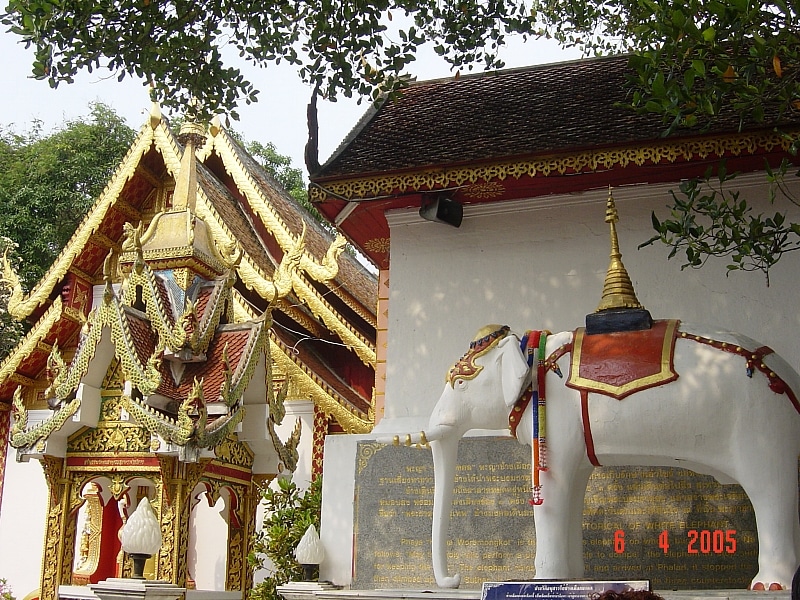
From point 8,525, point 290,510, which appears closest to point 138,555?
point 290,510

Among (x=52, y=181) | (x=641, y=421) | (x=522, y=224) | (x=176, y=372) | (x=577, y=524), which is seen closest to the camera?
(x=641, y=421)

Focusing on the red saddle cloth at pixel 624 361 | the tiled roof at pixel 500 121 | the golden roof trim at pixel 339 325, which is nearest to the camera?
the red saddle cloth at pixel 624 361

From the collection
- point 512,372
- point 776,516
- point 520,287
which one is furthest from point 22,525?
point 776,516

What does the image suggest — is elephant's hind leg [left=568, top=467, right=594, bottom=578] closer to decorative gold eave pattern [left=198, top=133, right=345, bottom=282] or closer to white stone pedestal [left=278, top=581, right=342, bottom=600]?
white stone pedestal [left=278, top=581, right=342, bottom=600]

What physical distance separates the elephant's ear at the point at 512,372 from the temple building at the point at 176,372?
9.85ft

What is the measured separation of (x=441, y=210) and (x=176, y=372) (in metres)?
2.94

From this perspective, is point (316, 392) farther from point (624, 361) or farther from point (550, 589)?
point (550, 589)

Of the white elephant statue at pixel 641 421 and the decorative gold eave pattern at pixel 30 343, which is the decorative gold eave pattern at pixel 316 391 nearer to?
the decorative gold eave pattern at pixel 30 343

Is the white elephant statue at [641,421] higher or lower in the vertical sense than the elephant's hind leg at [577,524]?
higher

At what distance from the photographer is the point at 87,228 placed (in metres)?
12.7

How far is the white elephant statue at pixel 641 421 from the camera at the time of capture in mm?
4793

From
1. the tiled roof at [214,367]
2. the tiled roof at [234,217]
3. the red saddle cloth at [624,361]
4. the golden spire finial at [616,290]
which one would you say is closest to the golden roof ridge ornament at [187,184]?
the tiled roof at [214,367]

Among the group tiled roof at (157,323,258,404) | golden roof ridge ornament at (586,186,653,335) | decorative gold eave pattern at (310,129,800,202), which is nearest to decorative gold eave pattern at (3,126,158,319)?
tiled roof at (157,323,258,404)

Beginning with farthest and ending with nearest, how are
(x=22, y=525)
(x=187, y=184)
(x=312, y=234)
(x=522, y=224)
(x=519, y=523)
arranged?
1. (x=312, y=234)
2. (x=22, y=525)
3. (x=187, y=184)
4. (x=522, y=224)
5. (x=519, y=523)
